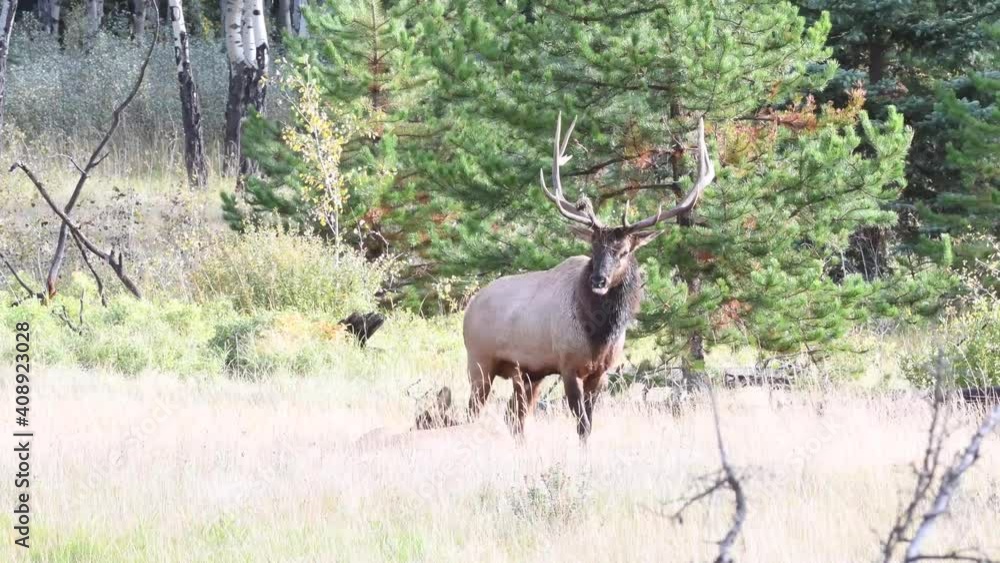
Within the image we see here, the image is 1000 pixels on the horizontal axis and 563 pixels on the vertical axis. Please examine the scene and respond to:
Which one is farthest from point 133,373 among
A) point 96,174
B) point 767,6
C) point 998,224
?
point 96,174

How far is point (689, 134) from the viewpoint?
11.6 meters

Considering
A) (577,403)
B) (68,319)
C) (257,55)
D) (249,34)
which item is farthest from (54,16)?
(577,403)

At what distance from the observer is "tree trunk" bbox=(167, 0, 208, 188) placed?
2081 cm

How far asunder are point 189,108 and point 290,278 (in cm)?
772

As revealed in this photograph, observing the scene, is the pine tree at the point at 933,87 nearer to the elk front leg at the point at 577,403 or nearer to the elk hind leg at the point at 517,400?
the elk hind leg at the point at 517,400

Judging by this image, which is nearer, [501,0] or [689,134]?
[689,134]

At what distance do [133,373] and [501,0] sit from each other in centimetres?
645

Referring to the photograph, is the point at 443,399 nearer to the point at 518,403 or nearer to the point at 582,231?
the point at 518,403

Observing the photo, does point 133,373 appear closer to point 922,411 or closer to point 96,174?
point 922,411

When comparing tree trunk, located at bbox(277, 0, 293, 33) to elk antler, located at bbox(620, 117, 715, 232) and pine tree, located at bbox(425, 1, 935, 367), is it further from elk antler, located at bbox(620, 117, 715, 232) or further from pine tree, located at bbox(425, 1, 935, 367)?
elk antler, located at bbox(620, 117, 715, 232)

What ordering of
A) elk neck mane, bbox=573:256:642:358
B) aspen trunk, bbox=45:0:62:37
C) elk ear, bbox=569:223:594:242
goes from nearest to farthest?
elk neck mane, bbox=573:256:642:358 → elk ear, bbox=569:223:594:242 → aspen trunk, bbox=45:0:62:37

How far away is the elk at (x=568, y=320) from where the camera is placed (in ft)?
28.3

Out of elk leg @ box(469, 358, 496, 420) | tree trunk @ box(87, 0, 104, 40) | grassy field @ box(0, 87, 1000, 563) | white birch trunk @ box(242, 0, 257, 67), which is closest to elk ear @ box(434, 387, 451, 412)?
elk leg @ box(469, 358, 496, 420)

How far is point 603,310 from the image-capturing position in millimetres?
8664
